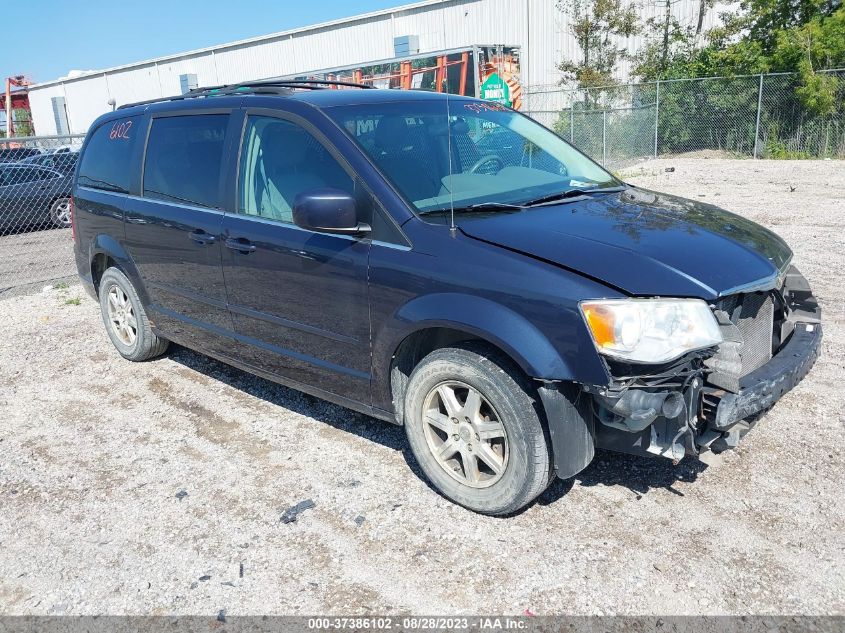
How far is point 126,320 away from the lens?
19.0 feet

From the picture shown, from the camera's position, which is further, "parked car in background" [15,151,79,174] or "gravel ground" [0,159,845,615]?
"parked car in background" [15,151,79,174]

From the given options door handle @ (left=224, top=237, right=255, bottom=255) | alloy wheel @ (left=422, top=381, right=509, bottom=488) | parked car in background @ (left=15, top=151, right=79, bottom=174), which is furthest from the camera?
parked car in background @ (left=15, top=151, right=79, bottom=174)

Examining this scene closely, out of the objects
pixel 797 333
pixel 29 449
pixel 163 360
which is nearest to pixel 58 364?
pixel 163 360

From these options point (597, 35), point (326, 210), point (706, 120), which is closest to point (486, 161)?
point (326, 210)

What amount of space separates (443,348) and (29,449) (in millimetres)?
2913

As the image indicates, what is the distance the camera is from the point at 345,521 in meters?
3.47

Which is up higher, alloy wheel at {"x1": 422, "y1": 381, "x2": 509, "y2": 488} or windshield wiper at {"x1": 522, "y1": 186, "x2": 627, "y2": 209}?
windshield wiper at {"x1": 522, "y1": 186, "x2": 627, "y2": 209}

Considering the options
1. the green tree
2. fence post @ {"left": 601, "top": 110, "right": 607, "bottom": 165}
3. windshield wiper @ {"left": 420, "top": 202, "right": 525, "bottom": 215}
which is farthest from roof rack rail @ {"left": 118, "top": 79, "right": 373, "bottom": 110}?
the green tree

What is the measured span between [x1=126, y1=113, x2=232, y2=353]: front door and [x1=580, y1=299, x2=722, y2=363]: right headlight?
251 centimetres

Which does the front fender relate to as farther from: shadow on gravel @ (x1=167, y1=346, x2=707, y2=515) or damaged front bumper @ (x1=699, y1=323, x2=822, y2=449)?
shadow on gravel @ (x1=167, y1=346, x2=707, y2=515)

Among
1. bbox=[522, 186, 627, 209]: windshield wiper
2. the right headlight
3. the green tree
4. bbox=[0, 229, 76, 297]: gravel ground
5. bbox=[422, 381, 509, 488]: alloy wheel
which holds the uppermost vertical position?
the green tree

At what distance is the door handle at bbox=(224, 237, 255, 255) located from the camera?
13.5ft

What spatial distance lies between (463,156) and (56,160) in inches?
580

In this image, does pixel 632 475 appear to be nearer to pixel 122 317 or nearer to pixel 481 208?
pixel 481 208
